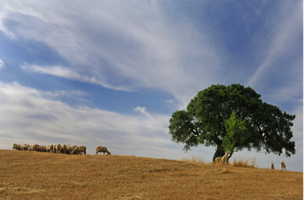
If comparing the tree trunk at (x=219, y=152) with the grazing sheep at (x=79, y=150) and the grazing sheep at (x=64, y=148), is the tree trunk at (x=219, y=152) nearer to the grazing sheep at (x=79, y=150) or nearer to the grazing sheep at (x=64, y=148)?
the grazing sheep at (x=79, y=150)

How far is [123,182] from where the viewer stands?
1255 centimetres

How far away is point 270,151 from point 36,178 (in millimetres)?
25909

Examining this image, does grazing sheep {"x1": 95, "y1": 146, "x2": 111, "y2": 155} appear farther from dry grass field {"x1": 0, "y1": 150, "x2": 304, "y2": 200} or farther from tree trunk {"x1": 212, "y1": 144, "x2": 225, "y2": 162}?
tree trunk {"x1": 212, "y1": 144, "x2": 225, "y2": 162}

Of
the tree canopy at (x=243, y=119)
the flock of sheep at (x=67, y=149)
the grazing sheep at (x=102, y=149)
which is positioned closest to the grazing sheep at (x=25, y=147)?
the flock of sheep at (x=67, y=149)

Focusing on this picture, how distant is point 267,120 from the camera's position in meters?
26.4

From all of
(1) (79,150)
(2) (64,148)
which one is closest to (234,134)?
(1) (79,150)

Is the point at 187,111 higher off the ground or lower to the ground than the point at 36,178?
higher

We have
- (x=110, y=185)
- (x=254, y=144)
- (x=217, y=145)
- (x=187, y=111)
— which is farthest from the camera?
(x=187, y=111)

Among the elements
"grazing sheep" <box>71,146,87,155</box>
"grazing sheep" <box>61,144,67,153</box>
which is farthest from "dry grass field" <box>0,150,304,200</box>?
"grazing sheep" <box>61,144,67,153</box>

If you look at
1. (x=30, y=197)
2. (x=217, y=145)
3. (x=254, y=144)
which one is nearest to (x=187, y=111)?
(x=217, y=145)

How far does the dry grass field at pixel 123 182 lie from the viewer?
10.2 metres

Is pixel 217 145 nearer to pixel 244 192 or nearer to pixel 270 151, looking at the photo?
pixel 270 151

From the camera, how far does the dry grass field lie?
1023 cm

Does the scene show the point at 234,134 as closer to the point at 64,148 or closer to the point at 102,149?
the point at 102,149
